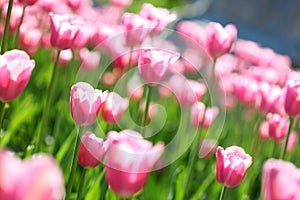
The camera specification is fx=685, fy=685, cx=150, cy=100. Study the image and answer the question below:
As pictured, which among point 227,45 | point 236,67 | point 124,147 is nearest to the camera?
point 124,147

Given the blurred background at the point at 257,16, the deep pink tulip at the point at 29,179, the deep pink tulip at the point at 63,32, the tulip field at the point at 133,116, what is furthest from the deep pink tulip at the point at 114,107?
the blurred background at the point at 257,16

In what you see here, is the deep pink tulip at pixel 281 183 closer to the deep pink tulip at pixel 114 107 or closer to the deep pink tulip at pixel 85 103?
the deep pink tulip at pixel 85 103

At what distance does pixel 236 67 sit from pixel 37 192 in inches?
108

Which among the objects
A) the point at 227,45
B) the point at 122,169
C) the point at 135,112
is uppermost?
the point at 227,45

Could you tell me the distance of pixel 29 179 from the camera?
44cm

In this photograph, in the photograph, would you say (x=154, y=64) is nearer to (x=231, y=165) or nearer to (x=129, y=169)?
(x=231, y=165)

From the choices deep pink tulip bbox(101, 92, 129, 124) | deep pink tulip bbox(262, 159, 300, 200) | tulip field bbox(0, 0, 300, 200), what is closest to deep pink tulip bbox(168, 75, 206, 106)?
tulip field bbox(0, 0, 300, 200)

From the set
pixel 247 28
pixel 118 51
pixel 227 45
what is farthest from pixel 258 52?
pixel 247 28

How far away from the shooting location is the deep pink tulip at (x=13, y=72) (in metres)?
0.93

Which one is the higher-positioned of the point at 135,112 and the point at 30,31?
the point at 30,31

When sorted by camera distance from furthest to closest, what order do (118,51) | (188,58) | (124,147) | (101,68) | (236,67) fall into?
(236,67) → (188,58) → (101,68) → (118,51) → (124,147)

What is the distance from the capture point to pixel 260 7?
7168 millimetres

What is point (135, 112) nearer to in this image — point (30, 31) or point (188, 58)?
point (30, 31)

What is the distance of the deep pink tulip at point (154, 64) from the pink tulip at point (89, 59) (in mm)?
700
